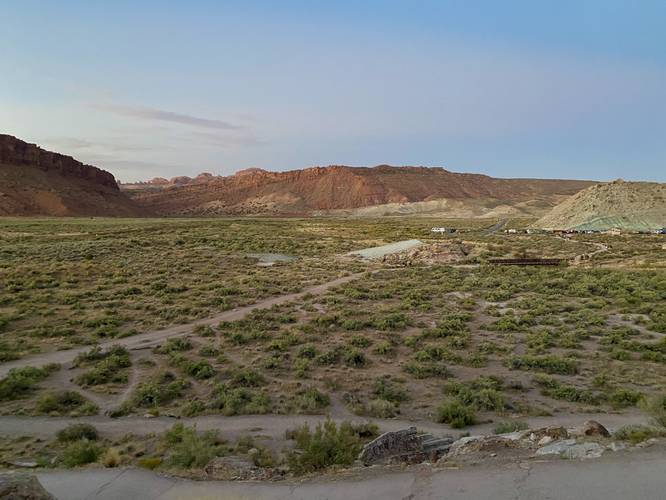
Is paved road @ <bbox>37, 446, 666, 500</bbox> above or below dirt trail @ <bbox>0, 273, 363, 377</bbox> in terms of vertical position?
above

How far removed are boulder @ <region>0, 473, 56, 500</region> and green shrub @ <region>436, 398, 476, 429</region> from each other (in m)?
7.22

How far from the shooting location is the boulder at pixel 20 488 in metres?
5.31

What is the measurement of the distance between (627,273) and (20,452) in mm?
31069

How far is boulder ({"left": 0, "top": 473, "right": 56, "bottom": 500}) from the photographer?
5.31m

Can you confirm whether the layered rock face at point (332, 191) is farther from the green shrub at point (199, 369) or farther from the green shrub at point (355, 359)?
the green shrub at point (199, 369)

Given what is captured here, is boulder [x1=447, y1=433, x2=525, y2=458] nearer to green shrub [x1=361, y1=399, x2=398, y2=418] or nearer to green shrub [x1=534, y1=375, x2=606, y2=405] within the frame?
green shrub [x1=361, y1=399, x2=398, y2=418]

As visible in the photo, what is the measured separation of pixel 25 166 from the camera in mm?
115125

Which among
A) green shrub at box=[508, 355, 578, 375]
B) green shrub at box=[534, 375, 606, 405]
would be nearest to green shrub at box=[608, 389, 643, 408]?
green shrub at box=[534, 375, 606, 405]

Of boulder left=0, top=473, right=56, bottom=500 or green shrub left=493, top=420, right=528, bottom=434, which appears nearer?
boulder left=0, top=473, right=56, bottom=500

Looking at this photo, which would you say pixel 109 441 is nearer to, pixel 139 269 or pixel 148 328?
pixel 148 328

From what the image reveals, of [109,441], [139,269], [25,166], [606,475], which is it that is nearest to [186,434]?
[109,441]

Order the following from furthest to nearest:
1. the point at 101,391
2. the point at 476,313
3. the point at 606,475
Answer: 1. the point at 476,313
2. the point at 101,391
3. the point at 606,475

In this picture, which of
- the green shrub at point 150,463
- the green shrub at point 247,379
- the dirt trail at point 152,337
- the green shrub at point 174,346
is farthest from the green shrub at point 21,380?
the green shrub at point 150,463

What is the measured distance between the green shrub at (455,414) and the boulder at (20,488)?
7.22m
